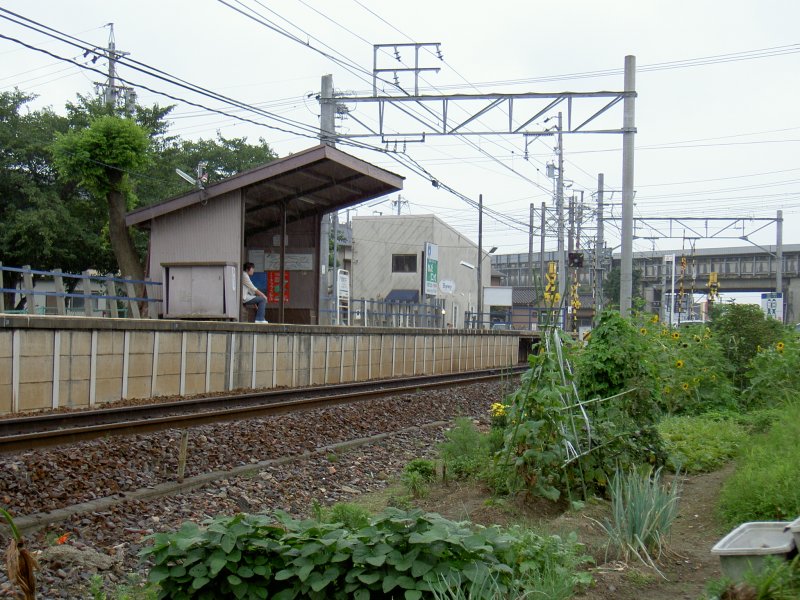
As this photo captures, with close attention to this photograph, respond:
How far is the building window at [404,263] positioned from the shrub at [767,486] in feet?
184

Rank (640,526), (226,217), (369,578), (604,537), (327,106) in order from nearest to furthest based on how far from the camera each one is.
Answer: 1. (369,578)
2. (640,526)
3. (604,537)
4. (226,217)
5. (327,106)

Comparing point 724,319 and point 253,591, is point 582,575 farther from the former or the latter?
point 724,319

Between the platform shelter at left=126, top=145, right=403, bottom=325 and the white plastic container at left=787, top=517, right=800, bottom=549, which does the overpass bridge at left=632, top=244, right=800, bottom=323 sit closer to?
the platform shelter at left=126, top=145, right=403, bottom=325

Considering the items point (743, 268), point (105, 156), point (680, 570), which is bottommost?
point (680, 570)

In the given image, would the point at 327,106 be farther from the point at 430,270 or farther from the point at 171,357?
the point at 430,270

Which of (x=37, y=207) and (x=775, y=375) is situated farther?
(x=37, y=207)

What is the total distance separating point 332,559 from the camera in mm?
4484

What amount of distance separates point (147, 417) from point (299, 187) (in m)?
11.5

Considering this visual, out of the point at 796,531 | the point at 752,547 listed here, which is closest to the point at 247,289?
the point at 752,547

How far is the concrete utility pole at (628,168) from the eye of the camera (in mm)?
21109

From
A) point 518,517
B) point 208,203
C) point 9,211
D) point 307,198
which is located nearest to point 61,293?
point 208,203

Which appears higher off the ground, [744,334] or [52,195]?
[52,195]

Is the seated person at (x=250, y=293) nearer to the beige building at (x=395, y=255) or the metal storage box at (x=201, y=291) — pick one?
the metal storage box at (x=201, y=291)

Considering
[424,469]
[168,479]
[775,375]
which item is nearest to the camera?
[168,479]
